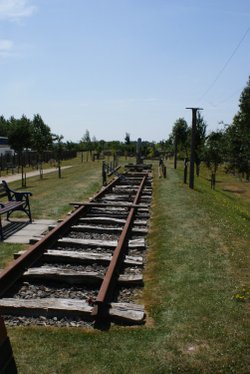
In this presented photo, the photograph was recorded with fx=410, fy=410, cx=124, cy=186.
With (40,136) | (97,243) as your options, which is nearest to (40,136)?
(40,136)

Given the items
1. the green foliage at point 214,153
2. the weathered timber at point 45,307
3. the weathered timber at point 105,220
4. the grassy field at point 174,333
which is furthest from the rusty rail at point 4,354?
the green foliage at point 214,153

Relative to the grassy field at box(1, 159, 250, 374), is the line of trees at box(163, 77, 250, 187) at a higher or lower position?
higher

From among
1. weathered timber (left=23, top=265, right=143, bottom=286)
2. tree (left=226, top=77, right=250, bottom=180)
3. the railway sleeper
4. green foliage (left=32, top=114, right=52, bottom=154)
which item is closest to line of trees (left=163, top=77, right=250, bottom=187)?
tree (left=226, top=77, right=250, bottom=180)

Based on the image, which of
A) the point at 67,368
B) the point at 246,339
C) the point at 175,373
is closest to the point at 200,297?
the point at 246,339

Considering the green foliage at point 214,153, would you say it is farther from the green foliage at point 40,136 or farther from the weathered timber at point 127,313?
the weathered timber at point 127,313

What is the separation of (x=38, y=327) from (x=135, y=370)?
1.39 meters

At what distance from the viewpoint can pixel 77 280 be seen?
6.11 meters

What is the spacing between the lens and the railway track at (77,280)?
16.1ft

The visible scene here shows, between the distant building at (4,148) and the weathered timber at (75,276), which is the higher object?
the distant building at (4,148)

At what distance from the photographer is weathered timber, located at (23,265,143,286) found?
6074 millimetres

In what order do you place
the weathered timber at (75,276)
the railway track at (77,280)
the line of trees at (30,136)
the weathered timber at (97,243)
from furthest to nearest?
the line of trees at (30,136)
the weathered timber at (97,243)
the weathered timber at (75,276)
the railway track at (77,280)

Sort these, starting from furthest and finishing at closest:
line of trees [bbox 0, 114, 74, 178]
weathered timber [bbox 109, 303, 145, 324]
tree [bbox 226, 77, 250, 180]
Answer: tree [bbox 226, 77, 250, 180] → line of trees [bbox 0, 114, 74, 178] → weathered timber [bbox 109, 303, 145, 324]

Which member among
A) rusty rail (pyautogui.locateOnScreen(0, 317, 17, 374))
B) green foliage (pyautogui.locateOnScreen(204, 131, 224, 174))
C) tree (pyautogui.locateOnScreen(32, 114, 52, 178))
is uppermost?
tree (pyautogui.locateOnScreen(32, 114, 52, 178))

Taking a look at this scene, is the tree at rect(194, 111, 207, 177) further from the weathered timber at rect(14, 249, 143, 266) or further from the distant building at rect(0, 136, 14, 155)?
the weathered timber at rect(14, 249, 143, 266)
